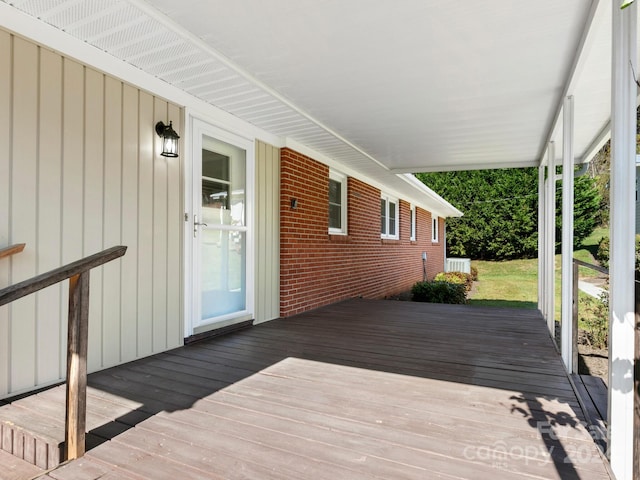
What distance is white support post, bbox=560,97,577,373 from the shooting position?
3.08 meters

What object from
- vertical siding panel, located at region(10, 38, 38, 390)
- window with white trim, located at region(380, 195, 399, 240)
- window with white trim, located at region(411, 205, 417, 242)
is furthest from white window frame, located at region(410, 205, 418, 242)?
vertical siding panel, located at region(10, 38, 38, 390)

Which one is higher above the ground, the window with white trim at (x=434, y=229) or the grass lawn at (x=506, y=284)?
the window with white trim at (x=434, y=229)

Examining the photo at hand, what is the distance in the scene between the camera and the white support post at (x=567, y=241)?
3084mm

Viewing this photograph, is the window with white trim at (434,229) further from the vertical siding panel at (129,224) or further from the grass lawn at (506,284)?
the vertical siding panel at (129,224)

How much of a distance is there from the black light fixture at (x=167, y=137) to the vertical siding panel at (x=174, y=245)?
0.12m

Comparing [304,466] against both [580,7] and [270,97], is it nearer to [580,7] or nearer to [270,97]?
[580,7]

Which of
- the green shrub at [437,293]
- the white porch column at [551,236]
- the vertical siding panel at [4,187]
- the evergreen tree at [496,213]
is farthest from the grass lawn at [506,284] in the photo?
the vertical siding panel at [4,187]

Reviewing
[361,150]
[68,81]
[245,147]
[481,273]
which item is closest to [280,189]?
[245,147]

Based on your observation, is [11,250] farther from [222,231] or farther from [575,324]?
[575,324]

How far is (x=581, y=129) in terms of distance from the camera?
187 inches

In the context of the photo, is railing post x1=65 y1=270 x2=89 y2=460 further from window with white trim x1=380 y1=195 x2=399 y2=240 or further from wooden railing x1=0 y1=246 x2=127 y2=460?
window with white trim x1=380 y1=195 x2=399 y2=240

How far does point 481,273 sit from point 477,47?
53.2 feet

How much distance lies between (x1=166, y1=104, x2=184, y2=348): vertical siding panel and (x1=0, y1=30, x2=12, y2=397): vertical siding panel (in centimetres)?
123

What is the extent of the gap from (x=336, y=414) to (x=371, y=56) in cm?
250
